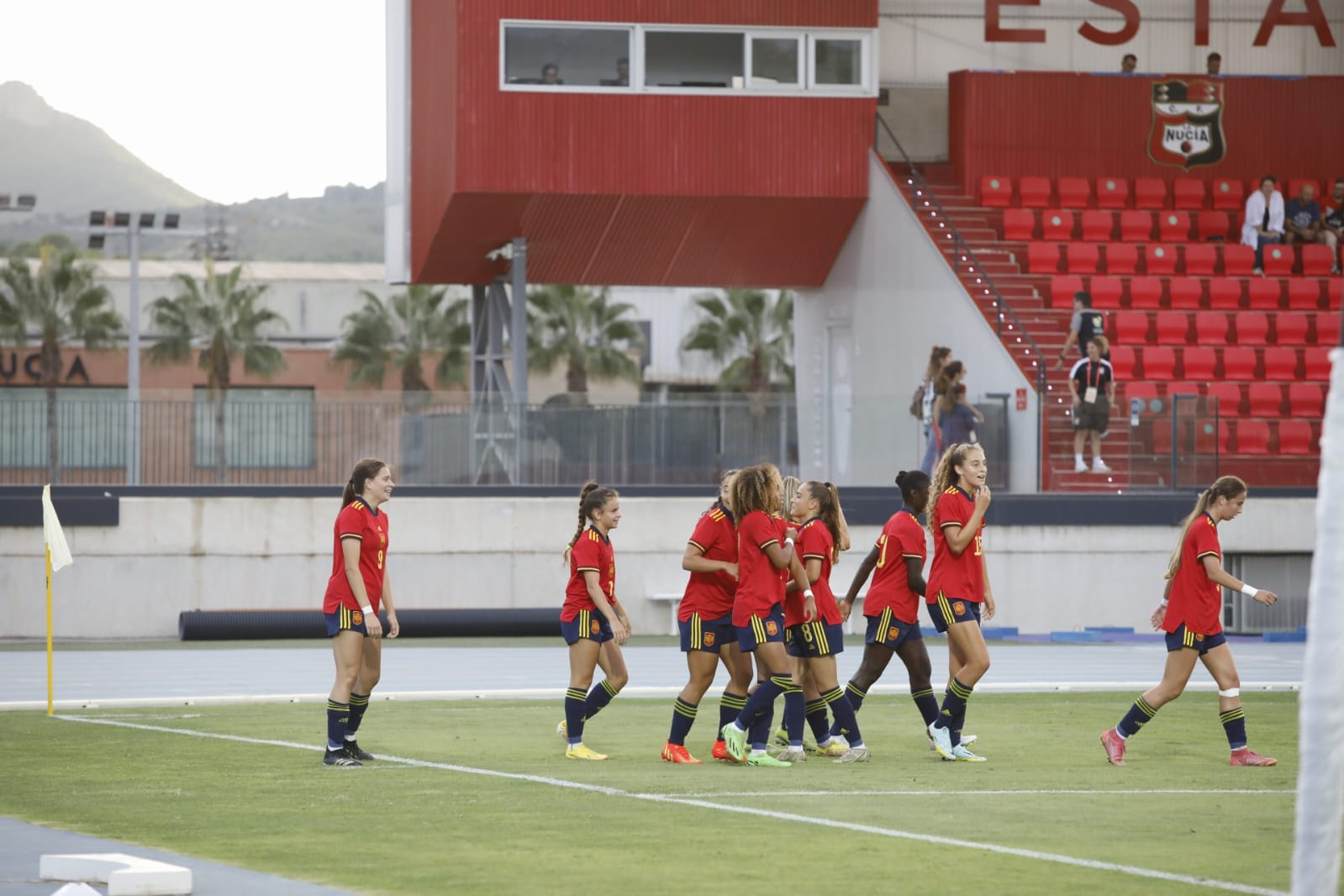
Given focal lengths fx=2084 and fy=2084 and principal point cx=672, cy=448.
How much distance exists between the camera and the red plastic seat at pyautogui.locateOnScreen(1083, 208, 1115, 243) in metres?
37.2

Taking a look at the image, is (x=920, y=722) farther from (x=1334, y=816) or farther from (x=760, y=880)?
(x=1334, y=816)

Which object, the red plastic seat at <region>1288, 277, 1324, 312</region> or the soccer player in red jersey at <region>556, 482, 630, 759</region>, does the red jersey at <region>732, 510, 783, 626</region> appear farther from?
the red plastic seat at <region>1288, 277, 1324, 312</region>

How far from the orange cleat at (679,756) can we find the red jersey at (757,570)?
102cm

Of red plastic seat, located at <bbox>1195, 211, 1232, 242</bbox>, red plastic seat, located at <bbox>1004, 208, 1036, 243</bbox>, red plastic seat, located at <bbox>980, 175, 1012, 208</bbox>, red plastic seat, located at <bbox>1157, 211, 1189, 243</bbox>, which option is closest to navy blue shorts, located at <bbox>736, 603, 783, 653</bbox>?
red plastic seat, located at <bbox>1004, 208, 1036, 243</bbox>

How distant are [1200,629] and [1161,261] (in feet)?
77.4

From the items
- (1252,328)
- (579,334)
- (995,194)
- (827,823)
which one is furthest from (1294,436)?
(579,334)

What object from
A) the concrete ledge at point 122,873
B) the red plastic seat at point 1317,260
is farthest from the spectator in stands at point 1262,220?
the concrete ledge at point 122,873

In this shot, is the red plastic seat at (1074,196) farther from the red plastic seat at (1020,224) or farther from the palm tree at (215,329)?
the palm tree at (215,329)

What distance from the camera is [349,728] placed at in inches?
539

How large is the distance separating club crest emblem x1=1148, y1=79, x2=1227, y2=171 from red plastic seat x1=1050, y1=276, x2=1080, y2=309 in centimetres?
509

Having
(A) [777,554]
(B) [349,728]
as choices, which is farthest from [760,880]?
(B) [349,728]

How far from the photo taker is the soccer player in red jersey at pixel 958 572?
550 inches

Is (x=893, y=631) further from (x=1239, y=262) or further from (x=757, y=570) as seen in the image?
(x=1239, y=262)

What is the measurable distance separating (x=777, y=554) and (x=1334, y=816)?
728 centimetres
